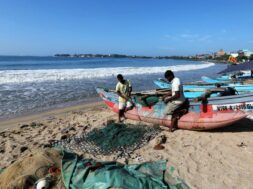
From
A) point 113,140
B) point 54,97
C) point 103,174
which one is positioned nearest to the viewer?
point 103,174

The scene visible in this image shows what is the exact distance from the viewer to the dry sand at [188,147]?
16.0 ft

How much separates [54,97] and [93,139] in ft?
24.9

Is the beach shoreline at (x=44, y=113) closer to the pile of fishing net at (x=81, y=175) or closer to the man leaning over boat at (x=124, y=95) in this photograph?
the man leaning over boat at (x=124, y=95)

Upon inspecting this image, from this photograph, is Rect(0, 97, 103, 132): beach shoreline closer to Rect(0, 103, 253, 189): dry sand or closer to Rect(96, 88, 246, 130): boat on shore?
Rect(0, 103, 253, 189): dry sand

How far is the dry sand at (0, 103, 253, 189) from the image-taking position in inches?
192

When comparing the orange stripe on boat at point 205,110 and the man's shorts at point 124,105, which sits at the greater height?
the orange stripe on boat at point 205,110

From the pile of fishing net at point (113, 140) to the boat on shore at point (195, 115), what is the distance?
1.93ft

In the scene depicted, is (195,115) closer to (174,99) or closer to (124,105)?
(174,99)

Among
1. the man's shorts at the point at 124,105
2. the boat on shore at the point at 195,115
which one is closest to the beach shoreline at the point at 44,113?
the man's shorts at the point at 124,105

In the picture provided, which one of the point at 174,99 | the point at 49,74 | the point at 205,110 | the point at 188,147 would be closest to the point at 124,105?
the point at 174,99

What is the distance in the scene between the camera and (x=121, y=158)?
575 centimetres

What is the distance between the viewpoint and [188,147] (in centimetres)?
634

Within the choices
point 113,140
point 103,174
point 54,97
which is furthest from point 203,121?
point 54,97

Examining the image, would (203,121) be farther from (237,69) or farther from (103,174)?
(237,69)
